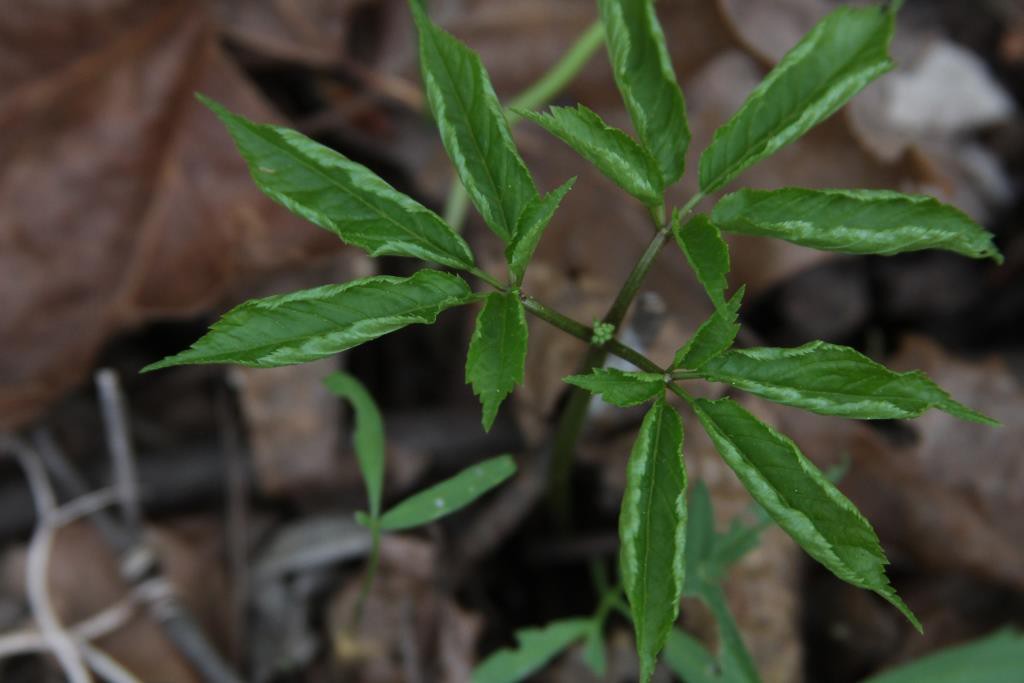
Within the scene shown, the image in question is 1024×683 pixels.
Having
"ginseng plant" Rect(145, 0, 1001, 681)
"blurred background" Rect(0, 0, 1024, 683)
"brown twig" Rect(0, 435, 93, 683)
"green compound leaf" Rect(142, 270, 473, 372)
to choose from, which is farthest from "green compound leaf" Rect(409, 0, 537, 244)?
"brown twig" Rect(0, 435, 93, 683)

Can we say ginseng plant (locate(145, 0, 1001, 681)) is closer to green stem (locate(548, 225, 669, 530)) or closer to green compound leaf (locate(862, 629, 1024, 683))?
green stem (locate(548, 225, 669, 530))

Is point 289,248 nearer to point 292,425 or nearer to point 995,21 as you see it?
point 292,425

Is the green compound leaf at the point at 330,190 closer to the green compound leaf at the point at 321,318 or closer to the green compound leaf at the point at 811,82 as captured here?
the green compound leaf at the point at 321,318

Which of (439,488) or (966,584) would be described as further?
(966,584)

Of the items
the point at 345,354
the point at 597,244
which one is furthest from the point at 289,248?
the point at 597,244

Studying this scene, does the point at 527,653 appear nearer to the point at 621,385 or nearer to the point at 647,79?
the point at 621,385
